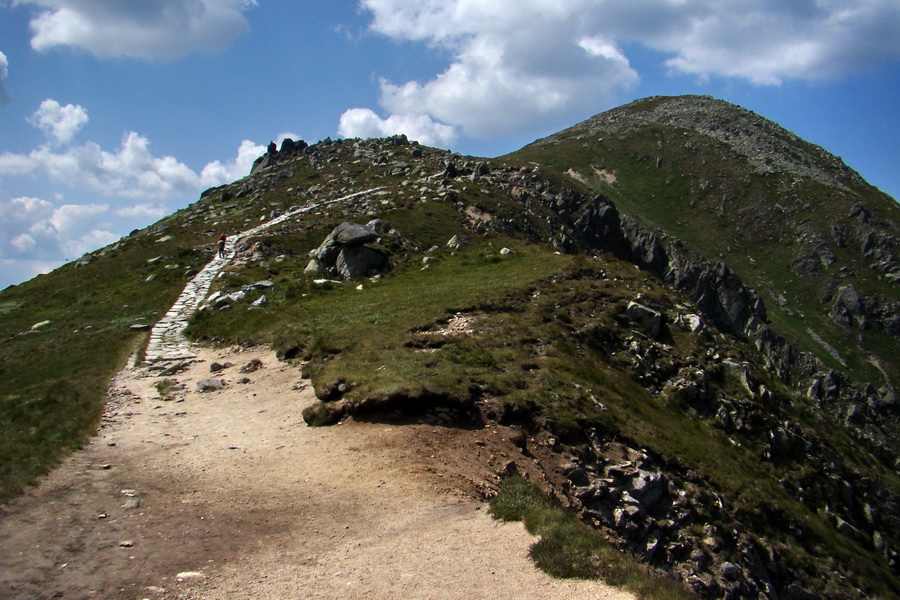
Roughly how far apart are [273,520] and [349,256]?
32.7 metres

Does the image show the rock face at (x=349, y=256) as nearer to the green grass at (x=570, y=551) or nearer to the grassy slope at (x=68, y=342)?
the grassy slope at (x=68, y=342)

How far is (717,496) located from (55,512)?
763 inches

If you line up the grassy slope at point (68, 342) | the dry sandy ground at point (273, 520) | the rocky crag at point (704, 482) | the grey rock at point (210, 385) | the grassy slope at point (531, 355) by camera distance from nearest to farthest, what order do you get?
the dry sandy ground at point (273, 520), the rocky crag at point (704, 482), the grassy slope at point (68, 342), the grassy slope at point (531, 355), the grey rock at point (210, 385)

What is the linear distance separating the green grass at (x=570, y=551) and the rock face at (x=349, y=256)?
3194 cm

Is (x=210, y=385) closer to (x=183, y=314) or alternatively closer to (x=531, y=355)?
(x=531, y=355)

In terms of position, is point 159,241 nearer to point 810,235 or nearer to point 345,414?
point 345,414

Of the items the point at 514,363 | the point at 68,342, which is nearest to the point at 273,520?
the point at 514,363

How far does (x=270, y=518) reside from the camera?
11.4 metres

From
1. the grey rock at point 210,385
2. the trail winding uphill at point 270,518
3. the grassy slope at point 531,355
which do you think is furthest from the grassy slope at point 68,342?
the grassy slope at point 531,355

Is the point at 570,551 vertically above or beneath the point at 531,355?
beneath

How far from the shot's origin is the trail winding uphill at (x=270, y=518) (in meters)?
8.86

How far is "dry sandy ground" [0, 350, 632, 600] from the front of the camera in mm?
8844

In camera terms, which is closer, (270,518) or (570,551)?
(570,551)

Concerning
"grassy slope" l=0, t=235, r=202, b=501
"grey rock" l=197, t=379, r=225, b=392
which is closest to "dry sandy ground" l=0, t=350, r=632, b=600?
"grassy slope" l=0, t=235, r=202, b=501
